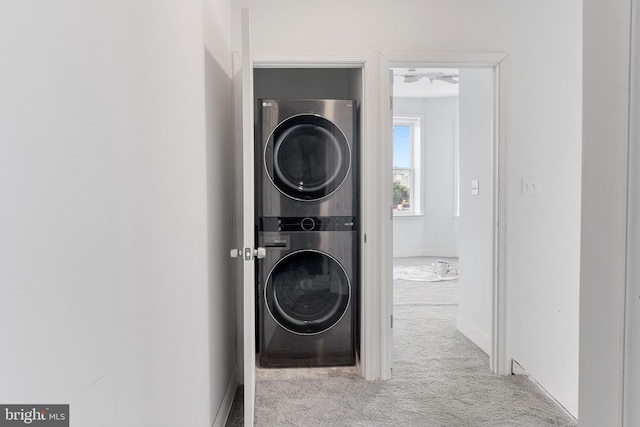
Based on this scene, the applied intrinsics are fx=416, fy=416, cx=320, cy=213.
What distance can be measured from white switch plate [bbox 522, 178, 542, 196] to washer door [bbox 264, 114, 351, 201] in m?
1.13

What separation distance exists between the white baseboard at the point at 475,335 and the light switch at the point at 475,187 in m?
1.07

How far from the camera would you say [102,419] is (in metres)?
0.81

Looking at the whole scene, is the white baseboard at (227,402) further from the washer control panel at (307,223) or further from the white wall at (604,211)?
the white wall at (604,211)

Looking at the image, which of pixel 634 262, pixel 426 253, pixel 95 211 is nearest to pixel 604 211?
pixel 634 262

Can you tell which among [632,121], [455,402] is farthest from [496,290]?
[632,121]

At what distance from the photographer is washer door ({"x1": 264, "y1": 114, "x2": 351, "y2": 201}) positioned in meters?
2.81

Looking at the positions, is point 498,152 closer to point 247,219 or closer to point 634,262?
point 247,219

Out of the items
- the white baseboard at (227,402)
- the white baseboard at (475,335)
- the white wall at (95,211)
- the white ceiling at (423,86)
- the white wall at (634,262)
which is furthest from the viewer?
the white ceiling at (423,86)

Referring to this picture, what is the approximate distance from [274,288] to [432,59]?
1802mm

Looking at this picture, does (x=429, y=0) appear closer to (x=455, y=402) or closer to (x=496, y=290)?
(x=496, y=290)

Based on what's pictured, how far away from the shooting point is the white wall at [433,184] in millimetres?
7488

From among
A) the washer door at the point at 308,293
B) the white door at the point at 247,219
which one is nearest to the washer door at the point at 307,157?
the washer door at the point at 308,293

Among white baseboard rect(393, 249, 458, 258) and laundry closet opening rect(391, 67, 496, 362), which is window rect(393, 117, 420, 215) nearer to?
laundry closet opening rect(391, 67, 496, 362)

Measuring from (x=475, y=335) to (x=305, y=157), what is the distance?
1.95 meters
